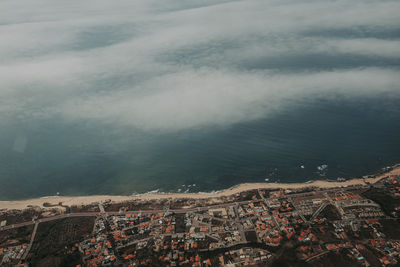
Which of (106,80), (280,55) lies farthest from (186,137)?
(280,55)

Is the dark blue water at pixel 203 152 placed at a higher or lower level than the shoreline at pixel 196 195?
higher

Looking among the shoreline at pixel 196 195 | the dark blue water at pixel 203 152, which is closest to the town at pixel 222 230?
the shoreline at pixel 196 195

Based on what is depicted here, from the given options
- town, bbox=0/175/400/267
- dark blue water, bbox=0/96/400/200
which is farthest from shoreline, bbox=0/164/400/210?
dark blue water, bbox=0/96/400/200

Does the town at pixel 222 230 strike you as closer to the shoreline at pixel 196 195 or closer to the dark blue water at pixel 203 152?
the shoreline at pixel 196 195

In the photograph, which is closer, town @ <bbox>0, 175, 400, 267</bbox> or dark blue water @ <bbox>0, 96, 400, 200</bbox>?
town @ <bbox>0, 175, 400, 267</bbox>

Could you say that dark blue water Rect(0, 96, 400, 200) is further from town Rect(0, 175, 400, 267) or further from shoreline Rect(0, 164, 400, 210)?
town Rect(0, 175, 400, 267)

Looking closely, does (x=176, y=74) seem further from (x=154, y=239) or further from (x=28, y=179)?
(x=154, y=239)
